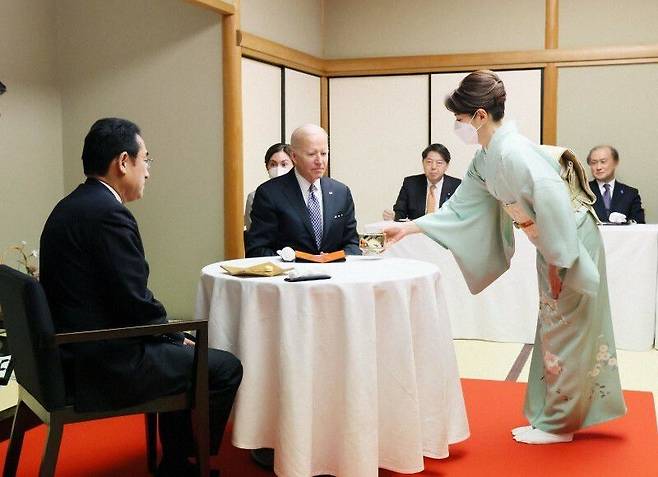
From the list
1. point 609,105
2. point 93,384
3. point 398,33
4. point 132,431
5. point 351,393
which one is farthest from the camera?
point 398,33

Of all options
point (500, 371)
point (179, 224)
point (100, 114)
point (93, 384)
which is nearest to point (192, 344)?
point (93, 384)

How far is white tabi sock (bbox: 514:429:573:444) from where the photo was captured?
3059 mm

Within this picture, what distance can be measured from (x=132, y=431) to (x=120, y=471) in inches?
15.9

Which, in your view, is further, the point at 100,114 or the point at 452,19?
the point at 452,19

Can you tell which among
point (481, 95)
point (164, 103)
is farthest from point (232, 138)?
point (481, 95)

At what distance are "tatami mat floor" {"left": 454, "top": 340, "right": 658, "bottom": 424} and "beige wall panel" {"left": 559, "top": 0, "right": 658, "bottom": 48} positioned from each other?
9.68ft

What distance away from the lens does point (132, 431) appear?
3.15 metres

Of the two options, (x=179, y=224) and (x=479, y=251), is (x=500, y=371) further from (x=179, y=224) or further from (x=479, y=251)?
(x=179, y=224)

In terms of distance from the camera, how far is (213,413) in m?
2.49

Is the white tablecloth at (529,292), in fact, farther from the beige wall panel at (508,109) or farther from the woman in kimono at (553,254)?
the beige wall panel at (508,109)

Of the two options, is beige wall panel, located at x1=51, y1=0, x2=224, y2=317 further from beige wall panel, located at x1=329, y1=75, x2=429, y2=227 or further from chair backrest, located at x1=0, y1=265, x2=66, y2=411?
chair backrest, located at x1=0, y1=265, x2=66, y2=411

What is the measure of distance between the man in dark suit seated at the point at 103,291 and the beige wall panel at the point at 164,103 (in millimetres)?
2858

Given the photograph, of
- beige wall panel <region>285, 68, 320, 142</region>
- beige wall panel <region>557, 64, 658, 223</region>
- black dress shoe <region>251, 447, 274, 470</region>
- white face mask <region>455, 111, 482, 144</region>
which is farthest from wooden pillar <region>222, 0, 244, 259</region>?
beige wall panel <region>557, 64, 658, 223</region>

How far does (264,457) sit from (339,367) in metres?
0.54
